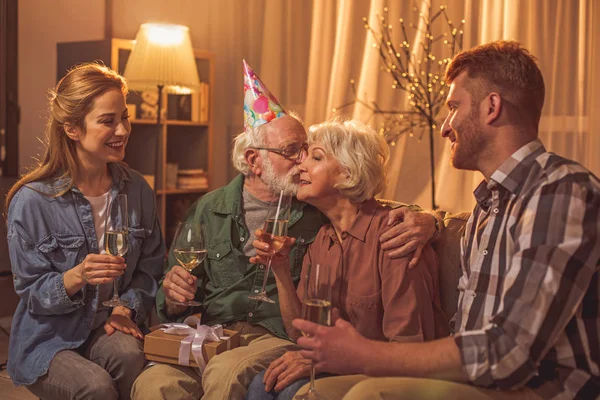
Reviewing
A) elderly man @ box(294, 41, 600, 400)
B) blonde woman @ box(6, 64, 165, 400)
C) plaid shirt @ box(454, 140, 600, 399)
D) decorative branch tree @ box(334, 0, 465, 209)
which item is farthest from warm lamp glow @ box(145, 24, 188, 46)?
plaid shirt @ box(454, 140, 600, 399)

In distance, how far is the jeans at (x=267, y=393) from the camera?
198 centimetres

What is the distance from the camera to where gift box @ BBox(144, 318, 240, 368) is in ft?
6.97

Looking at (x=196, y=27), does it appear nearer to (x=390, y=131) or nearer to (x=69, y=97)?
(x=390, y=131)

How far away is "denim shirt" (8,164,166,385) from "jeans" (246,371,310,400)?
524 mm

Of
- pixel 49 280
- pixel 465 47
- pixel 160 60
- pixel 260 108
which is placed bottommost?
pixel 49 280

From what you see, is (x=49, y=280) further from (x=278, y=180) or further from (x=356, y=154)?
(x=356, y=154)

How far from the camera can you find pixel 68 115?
7.88 ft

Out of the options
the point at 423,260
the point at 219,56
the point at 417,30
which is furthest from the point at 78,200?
the point at 219,56

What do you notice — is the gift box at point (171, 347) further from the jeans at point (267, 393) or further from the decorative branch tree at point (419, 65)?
the decorative branch tree at point (419, 65)

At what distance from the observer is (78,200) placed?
2369mm

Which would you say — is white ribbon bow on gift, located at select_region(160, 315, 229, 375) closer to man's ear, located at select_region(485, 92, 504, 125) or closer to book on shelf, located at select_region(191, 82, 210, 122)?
man's ear, located at select_region(485, 92, 504, 125)

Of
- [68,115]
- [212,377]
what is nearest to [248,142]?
[68,115]

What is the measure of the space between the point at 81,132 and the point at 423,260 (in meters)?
1.20

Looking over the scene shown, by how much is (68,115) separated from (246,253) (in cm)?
75
